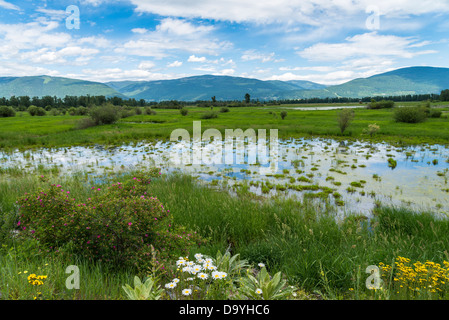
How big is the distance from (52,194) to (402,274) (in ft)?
21.5

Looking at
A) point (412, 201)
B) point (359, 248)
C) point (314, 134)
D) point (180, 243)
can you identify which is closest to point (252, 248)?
point (180, 243)

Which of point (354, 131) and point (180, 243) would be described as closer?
point (180, 243)

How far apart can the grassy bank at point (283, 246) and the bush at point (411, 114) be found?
40703 millimetres

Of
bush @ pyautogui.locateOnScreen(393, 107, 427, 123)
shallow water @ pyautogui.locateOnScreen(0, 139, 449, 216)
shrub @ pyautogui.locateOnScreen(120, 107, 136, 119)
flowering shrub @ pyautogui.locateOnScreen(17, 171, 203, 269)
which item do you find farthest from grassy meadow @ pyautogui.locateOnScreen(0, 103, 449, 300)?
shrub @ pyautogui.locateOnScreen(120, 107, 136, 119)

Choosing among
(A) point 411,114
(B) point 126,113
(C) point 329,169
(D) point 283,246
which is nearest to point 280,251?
(D) point 283,246

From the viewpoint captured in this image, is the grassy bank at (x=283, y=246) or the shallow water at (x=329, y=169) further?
the shallow water at (x=329, y=169)

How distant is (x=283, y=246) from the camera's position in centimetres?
563

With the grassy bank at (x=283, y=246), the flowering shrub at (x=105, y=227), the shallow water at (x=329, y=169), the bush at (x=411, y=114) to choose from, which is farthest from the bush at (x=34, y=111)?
the bush at (x=411, y=114)

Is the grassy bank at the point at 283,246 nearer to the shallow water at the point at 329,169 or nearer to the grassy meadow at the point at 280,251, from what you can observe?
the grassy meadow at the point at 280,251

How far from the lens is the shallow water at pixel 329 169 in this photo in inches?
428

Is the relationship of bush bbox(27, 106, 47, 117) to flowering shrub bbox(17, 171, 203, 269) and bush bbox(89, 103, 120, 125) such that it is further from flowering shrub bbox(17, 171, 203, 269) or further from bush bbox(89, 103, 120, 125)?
flowering shrub bbox(17, 171, 203, 269)
